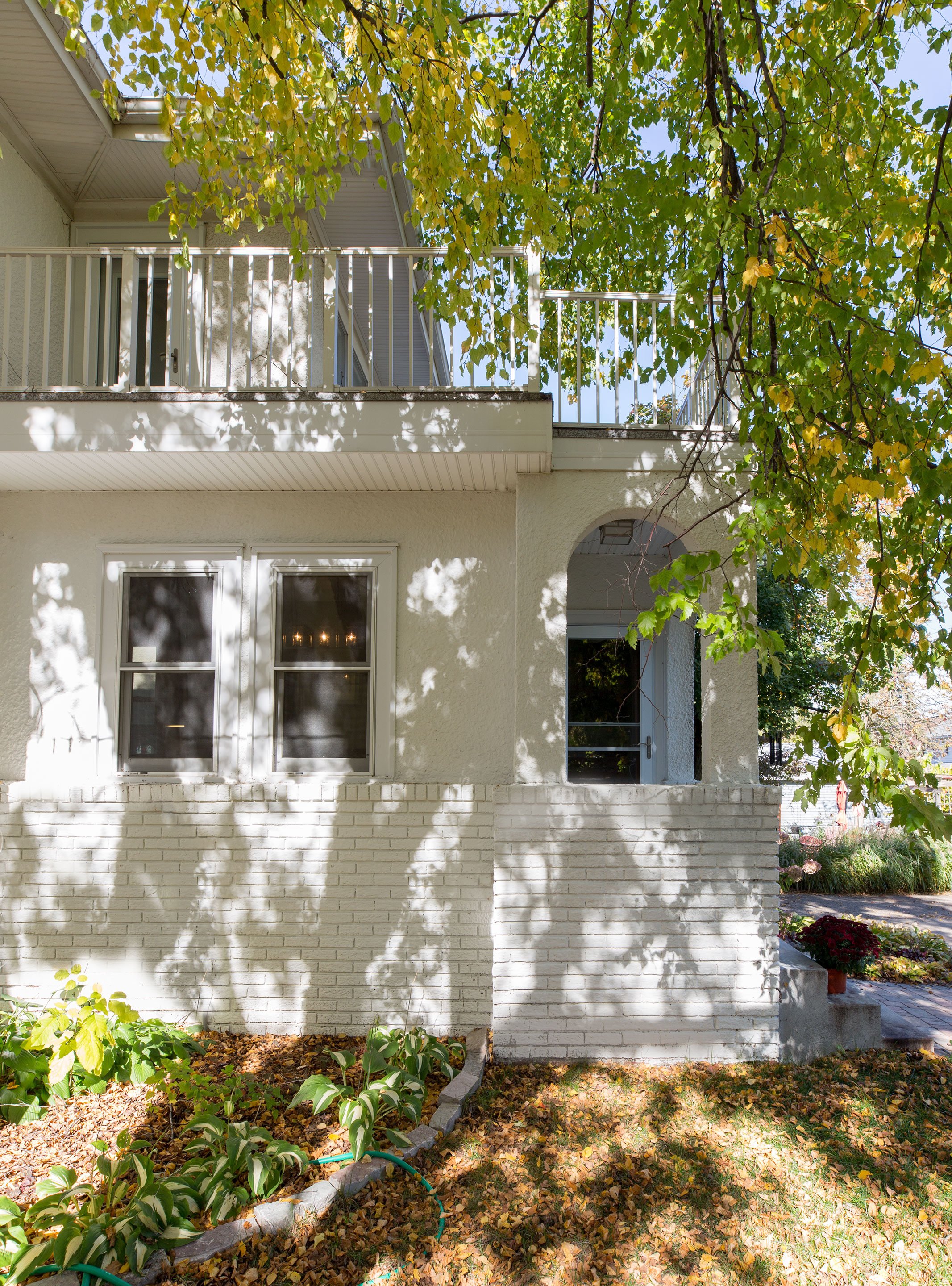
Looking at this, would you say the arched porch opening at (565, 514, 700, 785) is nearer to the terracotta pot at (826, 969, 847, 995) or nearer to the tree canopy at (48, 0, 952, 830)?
the terracotta pot at (826, 969, 847, 995)

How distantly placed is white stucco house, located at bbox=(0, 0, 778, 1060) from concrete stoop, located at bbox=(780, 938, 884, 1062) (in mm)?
295

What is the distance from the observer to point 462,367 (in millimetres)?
4902

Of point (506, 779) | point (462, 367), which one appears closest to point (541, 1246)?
point (506, 779)

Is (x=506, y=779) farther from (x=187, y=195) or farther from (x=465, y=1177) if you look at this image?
(x=187, y=195)

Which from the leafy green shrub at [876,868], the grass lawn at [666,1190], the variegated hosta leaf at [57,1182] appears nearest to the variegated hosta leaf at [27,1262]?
the variegated hosta leaf at [57,1182]

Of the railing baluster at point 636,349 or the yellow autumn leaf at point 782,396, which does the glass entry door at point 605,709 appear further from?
the yellow autumn leaf at point 782,396

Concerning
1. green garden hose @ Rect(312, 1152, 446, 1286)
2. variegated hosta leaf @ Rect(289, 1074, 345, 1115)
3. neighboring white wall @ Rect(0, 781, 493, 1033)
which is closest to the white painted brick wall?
neighboring white wall @ Rect(0, 781, 493, 1033)

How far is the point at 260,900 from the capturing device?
5137mm

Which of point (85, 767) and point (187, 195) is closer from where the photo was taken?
point (85, 767)

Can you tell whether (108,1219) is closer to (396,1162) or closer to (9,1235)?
(9,1235)

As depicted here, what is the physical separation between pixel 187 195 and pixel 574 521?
4.05 m

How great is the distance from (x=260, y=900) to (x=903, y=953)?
6.05 metres

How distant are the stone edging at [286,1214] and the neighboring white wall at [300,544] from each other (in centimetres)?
204

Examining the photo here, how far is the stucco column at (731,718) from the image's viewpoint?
487 centimetres
